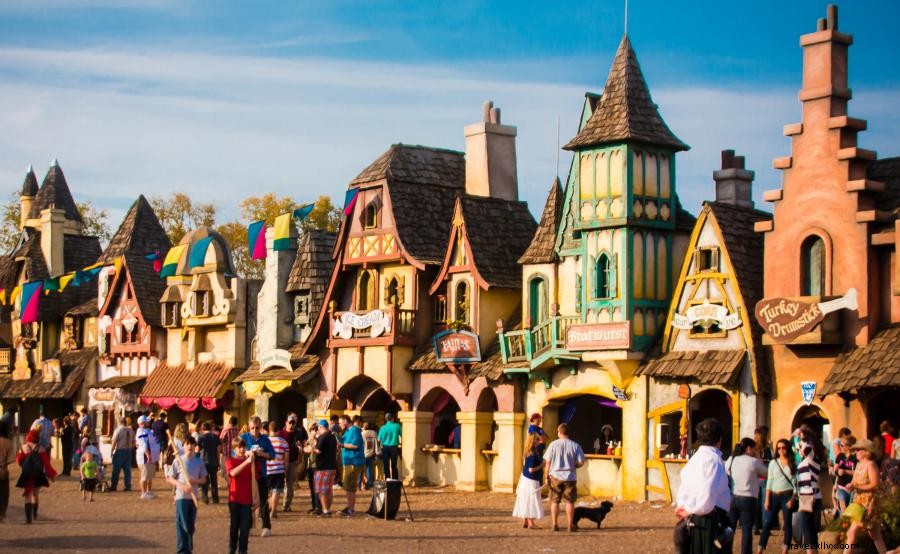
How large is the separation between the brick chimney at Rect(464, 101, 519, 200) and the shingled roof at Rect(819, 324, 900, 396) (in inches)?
595

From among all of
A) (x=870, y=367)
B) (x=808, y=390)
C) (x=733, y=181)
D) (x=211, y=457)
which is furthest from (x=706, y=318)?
(x=211, y=457)

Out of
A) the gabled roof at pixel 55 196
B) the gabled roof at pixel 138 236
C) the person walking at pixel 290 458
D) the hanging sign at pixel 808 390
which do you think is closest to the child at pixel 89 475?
the person walking at pixel 290 458

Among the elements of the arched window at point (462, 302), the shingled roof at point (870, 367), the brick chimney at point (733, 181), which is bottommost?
the shingled roof at point (870, 367)

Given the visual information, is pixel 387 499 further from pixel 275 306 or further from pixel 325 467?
pixel 275 306

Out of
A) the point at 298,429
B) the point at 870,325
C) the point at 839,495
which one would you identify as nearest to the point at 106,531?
the point at 298,429

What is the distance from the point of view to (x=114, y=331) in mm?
52938

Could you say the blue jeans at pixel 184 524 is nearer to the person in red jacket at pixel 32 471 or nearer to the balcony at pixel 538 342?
the person in red jacket at pixel 32 471

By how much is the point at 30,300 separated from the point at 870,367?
3512 cm

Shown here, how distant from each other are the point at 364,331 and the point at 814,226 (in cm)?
1449

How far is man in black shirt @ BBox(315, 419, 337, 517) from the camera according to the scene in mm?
28047

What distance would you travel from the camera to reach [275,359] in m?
43.0

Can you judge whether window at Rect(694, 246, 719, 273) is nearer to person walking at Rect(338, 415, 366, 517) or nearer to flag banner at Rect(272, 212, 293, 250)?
person walking at Rect(338, 415, 366, 517)

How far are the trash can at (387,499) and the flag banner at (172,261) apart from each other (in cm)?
2349

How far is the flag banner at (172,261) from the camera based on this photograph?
4956cm
